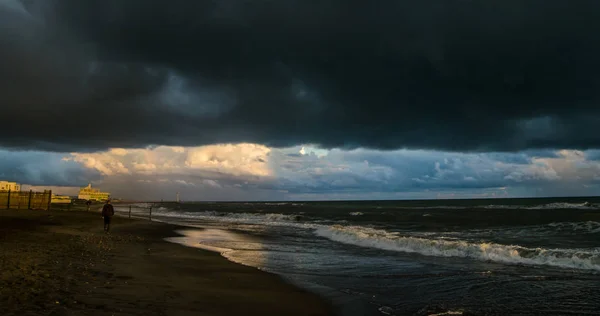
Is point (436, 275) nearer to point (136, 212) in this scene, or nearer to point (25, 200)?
point (25, 200)

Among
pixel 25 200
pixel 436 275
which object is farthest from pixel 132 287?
pixel 25 200

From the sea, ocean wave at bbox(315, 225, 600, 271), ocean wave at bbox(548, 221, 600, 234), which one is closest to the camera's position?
the sea

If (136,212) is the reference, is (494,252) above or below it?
below

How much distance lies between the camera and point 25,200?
46.7 meters

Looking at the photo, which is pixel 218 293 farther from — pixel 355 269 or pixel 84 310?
pixel 355 269

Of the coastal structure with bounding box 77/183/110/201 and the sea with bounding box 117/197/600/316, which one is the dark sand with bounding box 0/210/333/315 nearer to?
the sea with bounding box 117/197/600/316

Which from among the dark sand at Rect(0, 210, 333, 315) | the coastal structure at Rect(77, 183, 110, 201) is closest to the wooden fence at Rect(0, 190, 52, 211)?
the dark sand at Rect(0, 210, 333, 315)

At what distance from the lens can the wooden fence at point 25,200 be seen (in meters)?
44.7

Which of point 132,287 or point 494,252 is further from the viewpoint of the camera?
point 494,252

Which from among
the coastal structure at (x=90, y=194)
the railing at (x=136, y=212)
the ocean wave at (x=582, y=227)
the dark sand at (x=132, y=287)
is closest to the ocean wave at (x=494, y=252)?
the dark sand at (x=132, y=287)

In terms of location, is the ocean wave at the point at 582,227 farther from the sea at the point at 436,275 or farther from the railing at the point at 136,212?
the railing at the point at 136,212

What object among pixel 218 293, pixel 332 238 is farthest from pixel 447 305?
pixel 332 238

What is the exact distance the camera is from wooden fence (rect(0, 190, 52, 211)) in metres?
44.7

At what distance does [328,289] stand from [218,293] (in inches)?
120
